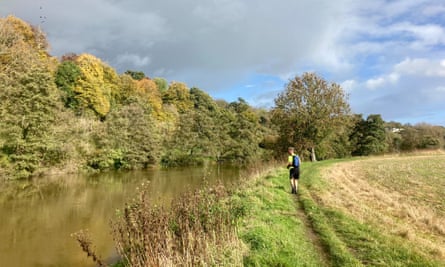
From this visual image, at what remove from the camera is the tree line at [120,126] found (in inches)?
1054

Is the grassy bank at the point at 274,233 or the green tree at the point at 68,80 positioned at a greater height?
the green tree at the point at 68,80

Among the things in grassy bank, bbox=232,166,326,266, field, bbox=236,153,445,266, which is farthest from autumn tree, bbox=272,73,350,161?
grassy bank, bbox=232,166,326,266

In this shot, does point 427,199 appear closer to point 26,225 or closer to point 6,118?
point 26,225

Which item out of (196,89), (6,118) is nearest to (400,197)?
(6,118)

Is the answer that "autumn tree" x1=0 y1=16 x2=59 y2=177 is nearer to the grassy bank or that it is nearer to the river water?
the river water

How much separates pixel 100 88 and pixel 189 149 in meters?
18.2

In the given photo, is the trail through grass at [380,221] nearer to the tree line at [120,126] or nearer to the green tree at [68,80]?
the tree line at [120,126]

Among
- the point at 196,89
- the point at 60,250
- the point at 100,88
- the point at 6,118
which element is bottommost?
the point at 60,250

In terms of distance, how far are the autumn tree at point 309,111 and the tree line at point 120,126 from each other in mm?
101

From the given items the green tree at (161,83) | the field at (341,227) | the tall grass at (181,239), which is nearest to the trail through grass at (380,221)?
the field at (341,227)

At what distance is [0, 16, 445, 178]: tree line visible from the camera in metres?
26.8

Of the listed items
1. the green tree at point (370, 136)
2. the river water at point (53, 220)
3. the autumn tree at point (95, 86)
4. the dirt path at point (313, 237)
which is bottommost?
the river water at point (53, 220)

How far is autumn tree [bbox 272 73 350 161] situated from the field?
16.7 m

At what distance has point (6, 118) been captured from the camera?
25.2 m
